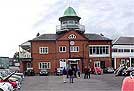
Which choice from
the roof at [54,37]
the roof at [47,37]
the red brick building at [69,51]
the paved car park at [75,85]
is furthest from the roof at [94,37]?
the paved car park at [75,85]

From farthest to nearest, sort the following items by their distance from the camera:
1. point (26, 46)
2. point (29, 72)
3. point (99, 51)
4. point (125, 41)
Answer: point (26, 46) < point (125, 41) < point (99, 51) < point (29, 72)

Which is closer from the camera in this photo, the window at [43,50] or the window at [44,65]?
the window at [44,65]

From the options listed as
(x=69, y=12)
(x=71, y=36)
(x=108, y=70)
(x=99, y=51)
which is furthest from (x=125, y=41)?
(x=71, y=36)

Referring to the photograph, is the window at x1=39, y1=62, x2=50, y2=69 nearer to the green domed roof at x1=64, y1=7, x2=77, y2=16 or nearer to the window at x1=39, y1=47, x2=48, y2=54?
the window at x1=39, y1=47, x2=48, y2=54

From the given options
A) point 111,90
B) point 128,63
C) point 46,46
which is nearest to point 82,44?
point 46,46

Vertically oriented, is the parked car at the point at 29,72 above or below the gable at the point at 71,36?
below

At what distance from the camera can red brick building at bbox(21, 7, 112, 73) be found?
75.7 meters

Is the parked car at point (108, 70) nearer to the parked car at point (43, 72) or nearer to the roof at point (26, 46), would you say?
the parked car at point (43, 72)

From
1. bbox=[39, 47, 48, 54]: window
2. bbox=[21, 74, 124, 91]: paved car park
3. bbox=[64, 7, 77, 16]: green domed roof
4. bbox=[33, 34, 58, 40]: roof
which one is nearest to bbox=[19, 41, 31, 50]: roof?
bbox=[64, 7, 77, 16]: green domed roof

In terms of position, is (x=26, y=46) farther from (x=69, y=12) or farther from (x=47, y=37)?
(x=47, y=37)

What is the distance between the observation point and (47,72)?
72.9 m

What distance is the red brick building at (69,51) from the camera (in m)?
75.7

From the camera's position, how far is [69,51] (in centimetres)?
7575

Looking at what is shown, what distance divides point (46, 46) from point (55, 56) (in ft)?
8.91
